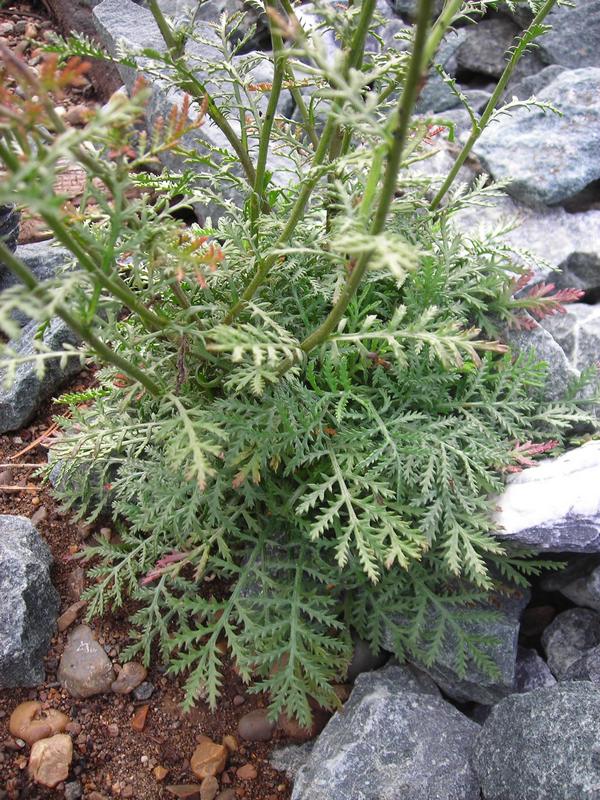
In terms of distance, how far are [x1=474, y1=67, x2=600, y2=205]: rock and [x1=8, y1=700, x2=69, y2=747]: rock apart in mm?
3075

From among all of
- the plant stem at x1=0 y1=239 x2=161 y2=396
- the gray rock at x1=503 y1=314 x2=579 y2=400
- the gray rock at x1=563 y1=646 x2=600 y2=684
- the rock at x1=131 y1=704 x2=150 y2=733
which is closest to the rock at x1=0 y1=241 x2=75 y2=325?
the plant stem at x1=0 y1=239 x2=161 y2=396

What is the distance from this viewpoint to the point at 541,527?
232 cm

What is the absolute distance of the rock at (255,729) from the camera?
2.41m

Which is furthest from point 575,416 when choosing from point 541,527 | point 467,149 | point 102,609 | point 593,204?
point 102,609

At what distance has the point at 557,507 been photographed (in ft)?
7.63

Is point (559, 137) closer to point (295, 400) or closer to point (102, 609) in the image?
point (295, 400)

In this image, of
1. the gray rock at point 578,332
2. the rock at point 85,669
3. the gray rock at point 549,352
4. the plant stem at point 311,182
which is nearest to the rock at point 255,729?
the rock at point 85,669

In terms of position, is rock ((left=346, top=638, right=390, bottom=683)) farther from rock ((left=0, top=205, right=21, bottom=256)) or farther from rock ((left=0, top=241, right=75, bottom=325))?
rock ((left=0, top=205, right=21, bottom=256))

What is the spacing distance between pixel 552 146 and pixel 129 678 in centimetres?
325

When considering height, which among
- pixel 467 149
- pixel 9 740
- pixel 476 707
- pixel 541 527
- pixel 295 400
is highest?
pixel 467 149

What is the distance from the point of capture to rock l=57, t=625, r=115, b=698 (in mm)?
2438

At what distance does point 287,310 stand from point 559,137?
2086 millimetres

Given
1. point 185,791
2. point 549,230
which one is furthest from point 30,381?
point 549,230

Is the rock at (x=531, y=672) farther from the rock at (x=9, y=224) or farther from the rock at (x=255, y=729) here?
the rock at (x=9, y=224)
